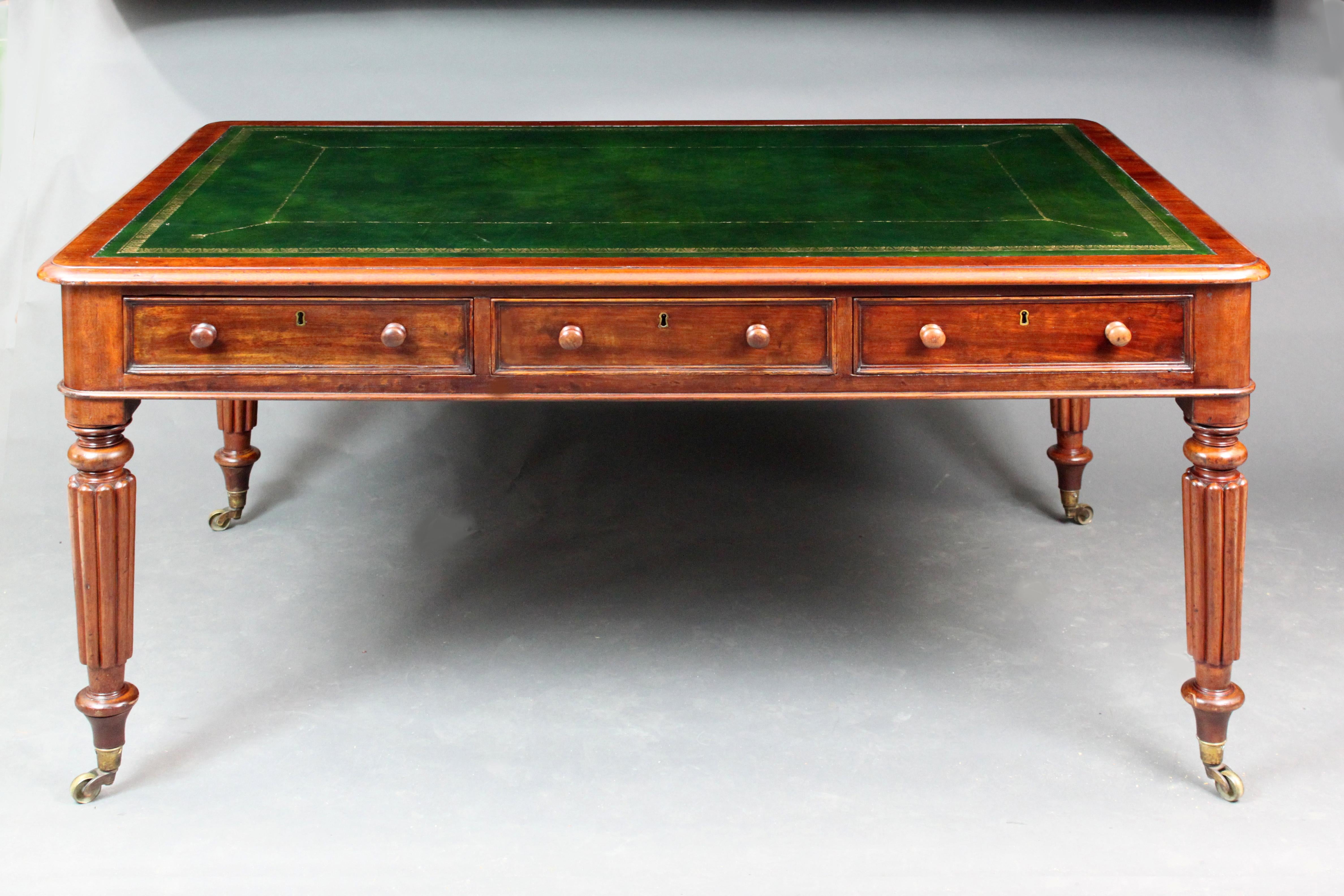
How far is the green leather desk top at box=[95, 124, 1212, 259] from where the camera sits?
273 cm

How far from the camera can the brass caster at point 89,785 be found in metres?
2.84

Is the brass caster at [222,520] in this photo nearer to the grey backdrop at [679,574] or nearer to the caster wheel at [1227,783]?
the grey backdrop at [679,574]

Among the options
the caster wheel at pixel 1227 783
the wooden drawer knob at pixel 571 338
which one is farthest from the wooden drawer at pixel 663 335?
the caster wheel at pixel 1227 783

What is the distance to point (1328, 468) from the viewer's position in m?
4.20

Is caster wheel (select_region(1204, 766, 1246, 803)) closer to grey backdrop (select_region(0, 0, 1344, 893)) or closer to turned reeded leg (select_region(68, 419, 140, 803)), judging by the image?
grey backdrop (select_region(0, 0, 1344, 893))

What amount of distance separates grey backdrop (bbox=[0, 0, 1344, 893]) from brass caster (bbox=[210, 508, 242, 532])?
1.4 inches

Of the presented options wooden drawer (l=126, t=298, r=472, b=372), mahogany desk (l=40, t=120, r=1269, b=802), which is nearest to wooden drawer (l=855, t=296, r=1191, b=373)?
mahogany desk (l=40, t=120, r=1269, b=802)

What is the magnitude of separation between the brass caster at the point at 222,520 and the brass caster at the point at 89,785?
1.16m

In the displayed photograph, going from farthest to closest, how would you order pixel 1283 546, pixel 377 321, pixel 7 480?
pixel 7 480 < pixel 1283 546 < pixel 377 321

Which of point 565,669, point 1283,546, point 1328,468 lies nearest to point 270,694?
point 565,669

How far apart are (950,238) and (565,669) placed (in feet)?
4.00

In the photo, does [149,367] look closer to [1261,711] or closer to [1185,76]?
[1261,711]

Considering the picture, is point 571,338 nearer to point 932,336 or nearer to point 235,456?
point 932,336

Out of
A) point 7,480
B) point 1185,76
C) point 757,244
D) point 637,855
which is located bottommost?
point 637,855
